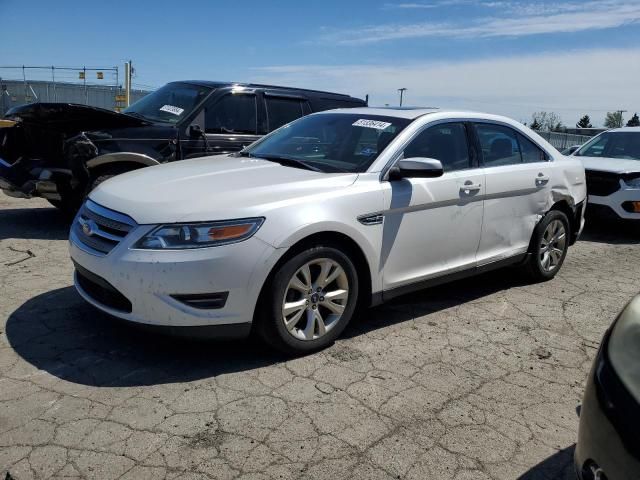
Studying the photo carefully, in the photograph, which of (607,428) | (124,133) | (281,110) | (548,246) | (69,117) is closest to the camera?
(607,428)

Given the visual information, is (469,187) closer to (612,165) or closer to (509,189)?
(509,189)

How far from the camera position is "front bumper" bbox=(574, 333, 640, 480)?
5.49 feet

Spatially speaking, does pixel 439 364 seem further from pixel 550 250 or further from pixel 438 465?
pixel 550 250

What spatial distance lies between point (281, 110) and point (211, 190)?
13.7 feet

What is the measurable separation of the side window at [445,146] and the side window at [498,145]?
→ 0.23m

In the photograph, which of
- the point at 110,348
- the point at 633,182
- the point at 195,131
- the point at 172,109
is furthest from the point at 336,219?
the point at 633,182

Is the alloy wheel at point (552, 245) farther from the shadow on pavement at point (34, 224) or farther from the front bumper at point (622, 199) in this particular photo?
the shadow on pavement at point (34, 224)

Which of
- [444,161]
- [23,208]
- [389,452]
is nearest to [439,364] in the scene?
[389,452]

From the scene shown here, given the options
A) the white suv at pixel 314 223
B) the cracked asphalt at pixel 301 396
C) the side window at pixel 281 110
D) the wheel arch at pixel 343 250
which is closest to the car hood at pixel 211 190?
the white suv at pixel 314 223

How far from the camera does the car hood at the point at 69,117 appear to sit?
19.3ft

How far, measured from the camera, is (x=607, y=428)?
1781 mm

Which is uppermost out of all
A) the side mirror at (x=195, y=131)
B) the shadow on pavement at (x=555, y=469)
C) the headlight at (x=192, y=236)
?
the side mirror at (x=195, y=131)

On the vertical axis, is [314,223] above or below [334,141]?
below

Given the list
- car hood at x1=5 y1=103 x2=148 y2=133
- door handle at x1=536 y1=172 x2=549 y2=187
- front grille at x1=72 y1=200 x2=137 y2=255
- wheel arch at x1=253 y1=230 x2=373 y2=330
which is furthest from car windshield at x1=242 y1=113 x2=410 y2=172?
car hood at x1=5 y1=103 x2=148 y2=133
